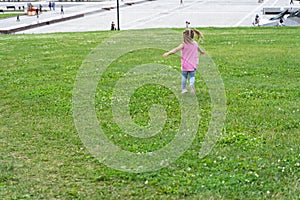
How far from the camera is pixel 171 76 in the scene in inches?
503

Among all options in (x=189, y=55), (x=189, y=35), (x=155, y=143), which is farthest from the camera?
(x=189, y=55)

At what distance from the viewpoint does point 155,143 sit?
7590 mm

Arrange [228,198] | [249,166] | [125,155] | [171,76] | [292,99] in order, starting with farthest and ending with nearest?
[171,76] → [292,99] → [125,155] → [249,166] → [228,198]

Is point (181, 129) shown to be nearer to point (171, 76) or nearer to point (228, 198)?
point (228, 198)

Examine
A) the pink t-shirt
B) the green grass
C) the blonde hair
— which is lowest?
the green grass

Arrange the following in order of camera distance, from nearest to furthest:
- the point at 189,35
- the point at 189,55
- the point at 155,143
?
the point at 155,143 < the point at 189,35 < the point at 189,55

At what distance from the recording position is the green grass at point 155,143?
19.8 ft

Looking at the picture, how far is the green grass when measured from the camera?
6043 mm

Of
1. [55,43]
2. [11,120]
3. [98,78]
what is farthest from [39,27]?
[11,120]

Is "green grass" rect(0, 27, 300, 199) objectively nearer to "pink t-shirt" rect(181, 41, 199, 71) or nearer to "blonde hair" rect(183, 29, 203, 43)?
"pink t-shirt" rect(181, 41, 199, 71)

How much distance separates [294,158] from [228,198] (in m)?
1.52

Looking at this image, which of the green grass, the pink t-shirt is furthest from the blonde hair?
the green grass

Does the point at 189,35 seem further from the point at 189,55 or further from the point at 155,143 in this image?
the point at 155,143

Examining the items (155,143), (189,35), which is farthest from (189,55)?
(155,143)
